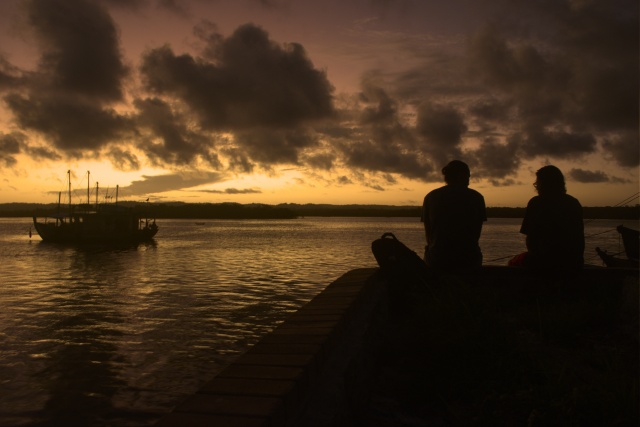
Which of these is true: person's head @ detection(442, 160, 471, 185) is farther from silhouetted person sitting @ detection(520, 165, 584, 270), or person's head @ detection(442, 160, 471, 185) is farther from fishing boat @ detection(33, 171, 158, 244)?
fishing boat @ detection(33, 171, 158, 244)

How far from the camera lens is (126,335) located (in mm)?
9305

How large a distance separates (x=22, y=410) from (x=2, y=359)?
2860 mm

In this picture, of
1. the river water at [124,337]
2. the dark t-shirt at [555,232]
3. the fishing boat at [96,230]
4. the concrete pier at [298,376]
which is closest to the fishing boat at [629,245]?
the river water at [124,337]

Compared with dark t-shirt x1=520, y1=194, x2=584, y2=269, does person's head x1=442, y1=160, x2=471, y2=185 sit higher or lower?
higher

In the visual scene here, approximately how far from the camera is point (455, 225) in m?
5.07

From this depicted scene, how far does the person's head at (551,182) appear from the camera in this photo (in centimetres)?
508

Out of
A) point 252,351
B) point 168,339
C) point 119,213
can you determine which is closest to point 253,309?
point 168,339

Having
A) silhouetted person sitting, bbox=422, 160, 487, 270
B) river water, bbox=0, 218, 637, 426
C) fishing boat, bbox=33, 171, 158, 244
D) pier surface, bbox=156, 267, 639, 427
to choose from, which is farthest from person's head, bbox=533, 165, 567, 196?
fishing boat, bbox=33, 171, 158, 244

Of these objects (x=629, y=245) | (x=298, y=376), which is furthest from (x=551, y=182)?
(x=629, y=245)

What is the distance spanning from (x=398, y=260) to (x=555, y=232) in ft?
5.18

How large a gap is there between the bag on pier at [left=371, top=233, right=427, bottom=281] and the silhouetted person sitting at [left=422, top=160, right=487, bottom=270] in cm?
42

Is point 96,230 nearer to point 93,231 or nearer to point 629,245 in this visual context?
point 93,231

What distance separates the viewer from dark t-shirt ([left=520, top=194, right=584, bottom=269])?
4.75 meters

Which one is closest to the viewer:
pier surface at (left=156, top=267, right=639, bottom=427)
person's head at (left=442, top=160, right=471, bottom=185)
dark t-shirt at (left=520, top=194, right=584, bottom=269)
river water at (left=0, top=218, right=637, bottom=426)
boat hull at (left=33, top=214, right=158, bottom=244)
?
pier surface at (left=156, top=267, right=639, bottom=427)
